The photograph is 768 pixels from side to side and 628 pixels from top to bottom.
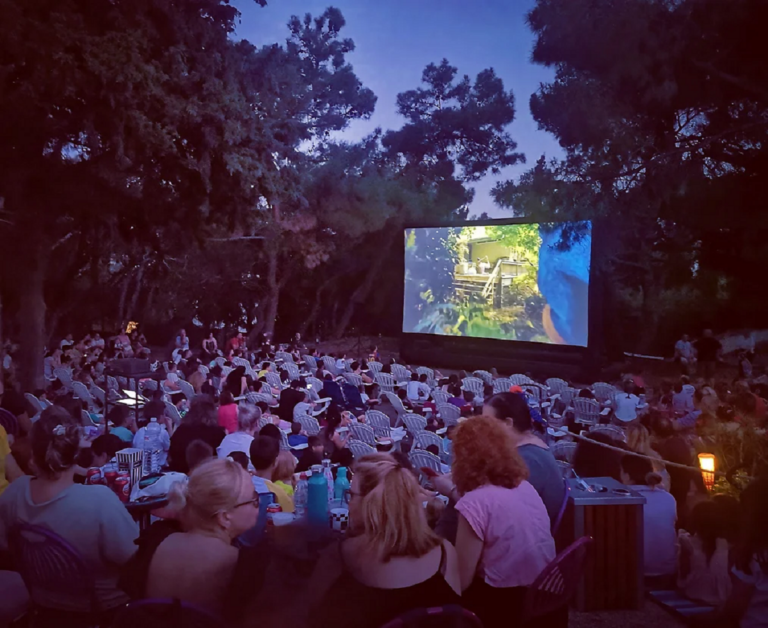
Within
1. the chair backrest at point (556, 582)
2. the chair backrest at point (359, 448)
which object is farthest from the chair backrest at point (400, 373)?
the chair backrest at point (556, 582)

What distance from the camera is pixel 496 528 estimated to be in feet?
10.0

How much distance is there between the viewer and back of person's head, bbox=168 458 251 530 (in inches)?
108

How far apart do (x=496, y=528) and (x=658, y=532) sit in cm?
222

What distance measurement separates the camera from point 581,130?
1141 cm

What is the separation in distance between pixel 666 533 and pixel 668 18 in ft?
27.9

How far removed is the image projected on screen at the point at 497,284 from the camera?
60.6 ft

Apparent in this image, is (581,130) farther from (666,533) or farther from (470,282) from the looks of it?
(470,282)

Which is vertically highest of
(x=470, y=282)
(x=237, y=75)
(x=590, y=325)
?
(x=237, y=75)

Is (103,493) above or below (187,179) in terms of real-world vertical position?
below

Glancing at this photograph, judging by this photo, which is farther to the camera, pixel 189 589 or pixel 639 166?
pixel 639 166

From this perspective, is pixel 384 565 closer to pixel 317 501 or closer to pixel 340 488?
pixel 317 501

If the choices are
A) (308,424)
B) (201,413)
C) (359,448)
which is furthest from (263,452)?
(308,424)

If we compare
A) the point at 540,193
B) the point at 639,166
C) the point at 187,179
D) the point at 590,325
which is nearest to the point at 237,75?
the point at 187,179

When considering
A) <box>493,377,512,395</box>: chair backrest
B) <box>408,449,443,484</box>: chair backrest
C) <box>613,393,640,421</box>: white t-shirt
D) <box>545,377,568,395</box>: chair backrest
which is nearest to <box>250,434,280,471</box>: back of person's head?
<box>408,449,443,484</box>: chair backrest
